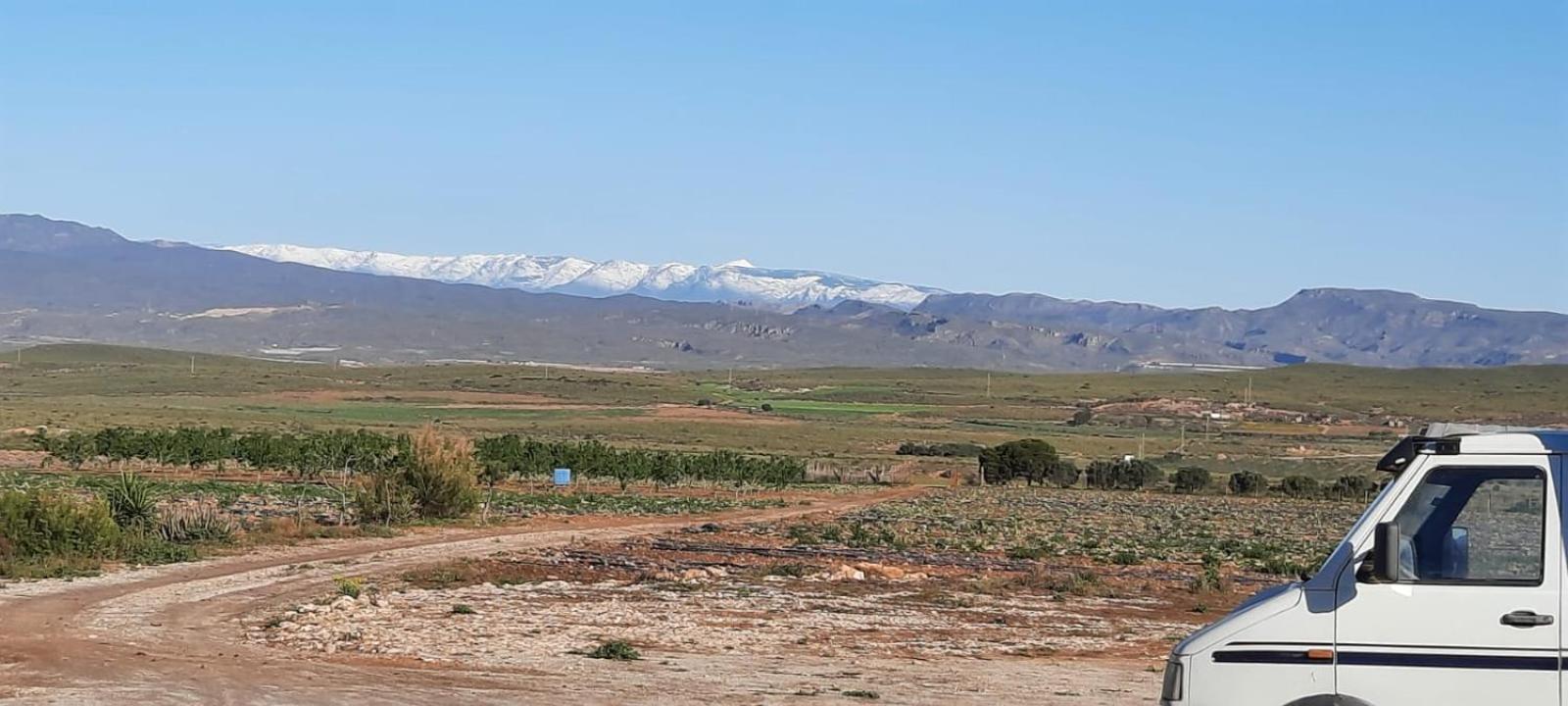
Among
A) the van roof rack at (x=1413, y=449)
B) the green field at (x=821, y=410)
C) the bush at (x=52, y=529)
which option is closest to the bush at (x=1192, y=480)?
the green field at (x=821, y=410)

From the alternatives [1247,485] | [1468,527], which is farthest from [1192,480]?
[1468,527]

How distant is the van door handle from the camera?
31.3 feet

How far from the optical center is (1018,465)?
270 feet

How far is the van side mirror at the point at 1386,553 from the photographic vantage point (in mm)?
9523

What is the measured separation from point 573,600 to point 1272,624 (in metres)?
17.6

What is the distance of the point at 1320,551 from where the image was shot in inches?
1644

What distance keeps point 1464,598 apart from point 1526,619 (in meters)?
0.31

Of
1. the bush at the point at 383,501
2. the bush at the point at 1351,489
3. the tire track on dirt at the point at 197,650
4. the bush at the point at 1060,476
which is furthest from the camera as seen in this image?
the bush at the point at 1060,476

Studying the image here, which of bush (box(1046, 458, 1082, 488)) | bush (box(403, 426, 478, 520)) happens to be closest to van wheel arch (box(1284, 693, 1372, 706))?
bush (box(403, 426, 478, 520))

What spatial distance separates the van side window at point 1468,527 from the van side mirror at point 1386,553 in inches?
5.6

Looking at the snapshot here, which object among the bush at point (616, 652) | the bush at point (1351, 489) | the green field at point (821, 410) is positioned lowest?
the green field at point (821, 410)

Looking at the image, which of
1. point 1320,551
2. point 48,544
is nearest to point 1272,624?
point 48,544

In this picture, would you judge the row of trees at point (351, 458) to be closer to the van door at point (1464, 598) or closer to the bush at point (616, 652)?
the bush at point (616, 652)

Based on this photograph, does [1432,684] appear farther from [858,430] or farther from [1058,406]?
[1058,406]
